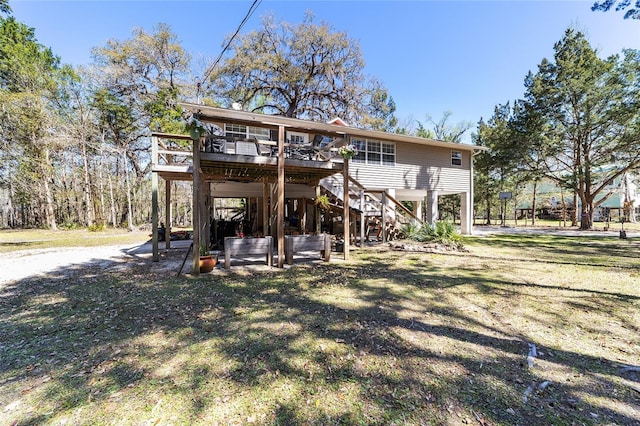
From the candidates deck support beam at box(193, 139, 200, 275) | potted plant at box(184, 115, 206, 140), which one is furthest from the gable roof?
deck support beam at box(193, 139, 200, 275)

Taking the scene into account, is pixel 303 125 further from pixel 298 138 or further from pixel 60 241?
pixel 60 241

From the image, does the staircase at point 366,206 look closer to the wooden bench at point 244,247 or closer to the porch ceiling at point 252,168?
the porch ceiling at point 252,168

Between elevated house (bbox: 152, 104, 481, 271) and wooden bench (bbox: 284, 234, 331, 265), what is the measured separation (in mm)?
405

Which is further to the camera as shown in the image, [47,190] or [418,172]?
[47,190]

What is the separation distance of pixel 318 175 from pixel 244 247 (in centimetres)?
363

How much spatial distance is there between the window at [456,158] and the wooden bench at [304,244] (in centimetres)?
1049

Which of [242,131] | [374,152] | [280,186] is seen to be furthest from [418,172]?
[280,186]

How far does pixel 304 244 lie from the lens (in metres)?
7.39

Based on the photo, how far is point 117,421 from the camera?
1.97 m

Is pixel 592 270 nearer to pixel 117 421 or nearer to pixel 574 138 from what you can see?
Result: pixel 117 421

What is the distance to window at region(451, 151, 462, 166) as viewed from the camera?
47.7ft

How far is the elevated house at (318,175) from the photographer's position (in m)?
Answer: 7.82

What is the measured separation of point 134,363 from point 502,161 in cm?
2503

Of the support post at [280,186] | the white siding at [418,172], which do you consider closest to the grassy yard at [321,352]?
the support post at [280,186]
